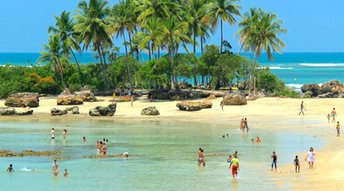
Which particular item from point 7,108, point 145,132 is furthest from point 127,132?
point 7,108

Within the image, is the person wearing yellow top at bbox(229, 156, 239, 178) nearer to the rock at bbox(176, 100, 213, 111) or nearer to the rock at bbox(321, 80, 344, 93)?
the rock at bbox(176, 100, 213, 111)

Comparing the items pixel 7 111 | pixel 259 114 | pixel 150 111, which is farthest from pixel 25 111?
pixel 259 114

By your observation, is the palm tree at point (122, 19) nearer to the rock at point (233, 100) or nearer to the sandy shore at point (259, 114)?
the sandy shore at point (259, 114)

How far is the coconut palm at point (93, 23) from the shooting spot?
75500mm

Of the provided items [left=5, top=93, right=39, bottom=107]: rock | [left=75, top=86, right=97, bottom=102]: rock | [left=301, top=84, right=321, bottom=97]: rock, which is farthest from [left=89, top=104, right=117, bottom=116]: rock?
[left=301, top=84, right=321, bottom=97]: rock

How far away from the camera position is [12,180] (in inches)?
1300

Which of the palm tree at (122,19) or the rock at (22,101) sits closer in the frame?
the rock at (22,101)

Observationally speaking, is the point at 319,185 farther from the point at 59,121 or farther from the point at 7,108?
the point at 7,108

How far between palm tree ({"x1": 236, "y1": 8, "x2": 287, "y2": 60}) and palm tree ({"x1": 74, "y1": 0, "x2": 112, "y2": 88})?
14986 millimetres

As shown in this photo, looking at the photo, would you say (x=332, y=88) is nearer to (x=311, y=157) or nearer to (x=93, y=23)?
(x=93, y=23)

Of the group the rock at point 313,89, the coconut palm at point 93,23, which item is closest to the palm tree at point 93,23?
the coconut palm at point 93,23

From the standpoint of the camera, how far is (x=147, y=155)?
39906mm

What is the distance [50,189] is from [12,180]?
10.2ft

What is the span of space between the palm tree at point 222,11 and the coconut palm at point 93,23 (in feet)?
36.1
